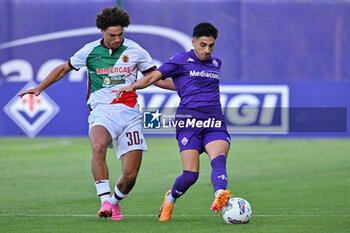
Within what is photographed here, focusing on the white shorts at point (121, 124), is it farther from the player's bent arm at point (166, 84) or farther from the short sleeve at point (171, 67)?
the short sleeve at point (171, 67)

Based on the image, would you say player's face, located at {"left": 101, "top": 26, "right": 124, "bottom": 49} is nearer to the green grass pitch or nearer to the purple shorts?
the purple shorts

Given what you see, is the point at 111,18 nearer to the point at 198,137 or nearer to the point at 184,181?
the point at 198,137

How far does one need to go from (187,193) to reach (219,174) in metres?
3.30

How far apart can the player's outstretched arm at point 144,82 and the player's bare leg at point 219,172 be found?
866mm

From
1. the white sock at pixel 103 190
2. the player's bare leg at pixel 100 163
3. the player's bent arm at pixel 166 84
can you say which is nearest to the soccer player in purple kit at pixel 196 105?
the player's bent arm at pixel 166 84

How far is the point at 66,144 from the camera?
20281 mm

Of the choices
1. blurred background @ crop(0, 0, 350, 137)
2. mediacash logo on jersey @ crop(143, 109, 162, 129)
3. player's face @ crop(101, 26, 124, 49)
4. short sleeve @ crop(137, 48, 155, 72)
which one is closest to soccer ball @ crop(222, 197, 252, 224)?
mediacash logo on jersey @ crop(143, 109, 162, 129)

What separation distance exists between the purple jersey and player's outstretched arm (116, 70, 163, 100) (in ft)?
0.25

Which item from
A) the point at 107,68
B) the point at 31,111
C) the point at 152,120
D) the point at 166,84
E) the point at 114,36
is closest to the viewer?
the point at 114,36

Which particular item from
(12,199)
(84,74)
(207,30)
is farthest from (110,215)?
(84,74)

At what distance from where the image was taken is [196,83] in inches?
334

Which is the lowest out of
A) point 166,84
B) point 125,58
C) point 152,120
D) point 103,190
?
point 103,190

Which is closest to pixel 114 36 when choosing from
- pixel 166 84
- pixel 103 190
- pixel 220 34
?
pixel 166 84

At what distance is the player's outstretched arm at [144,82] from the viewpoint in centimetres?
827
